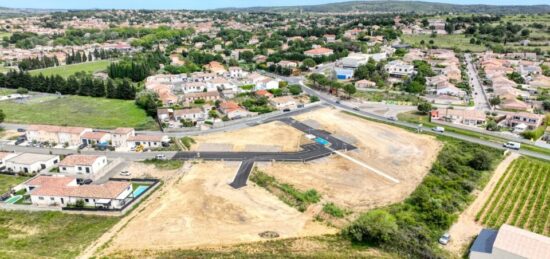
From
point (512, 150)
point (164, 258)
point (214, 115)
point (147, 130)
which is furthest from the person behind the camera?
point (214, 115)

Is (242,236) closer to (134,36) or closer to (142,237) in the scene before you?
(142,237)

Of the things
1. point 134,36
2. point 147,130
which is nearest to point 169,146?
point 147,130

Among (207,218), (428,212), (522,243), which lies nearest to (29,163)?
(207,218)

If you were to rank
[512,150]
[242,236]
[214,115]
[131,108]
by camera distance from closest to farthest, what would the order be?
[242,236] < [512,150] < [214,115] < [131,108]

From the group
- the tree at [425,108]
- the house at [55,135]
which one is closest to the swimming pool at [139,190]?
the house at [55,135]

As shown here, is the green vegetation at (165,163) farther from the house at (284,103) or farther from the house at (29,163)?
Result: the house at (284,103)
